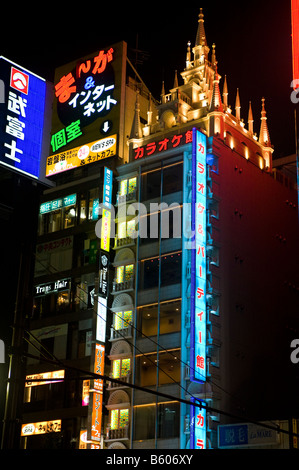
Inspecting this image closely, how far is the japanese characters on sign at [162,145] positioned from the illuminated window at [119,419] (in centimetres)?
1874

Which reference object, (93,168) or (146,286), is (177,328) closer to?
(146,286)

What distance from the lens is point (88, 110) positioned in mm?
59562

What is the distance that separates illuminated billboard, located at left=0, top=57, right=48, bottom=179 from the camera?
37.8 m

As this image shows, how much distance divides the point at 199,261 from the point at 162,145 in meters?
10.5

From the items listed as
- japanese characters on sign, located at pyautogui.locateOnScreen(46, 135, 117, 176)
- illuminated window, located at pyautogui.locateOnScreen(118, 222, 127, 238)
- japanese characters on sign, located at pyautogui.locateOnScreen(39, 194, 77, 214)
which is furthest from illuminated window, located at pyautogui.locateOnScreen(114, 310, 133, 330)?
japanese characters on sign, located at pyautogui.locateOnScreen(46, 135, 117, 176)

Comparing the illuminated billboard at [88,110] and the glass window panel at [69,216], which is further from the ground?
the illuminated billboard at [88,110]

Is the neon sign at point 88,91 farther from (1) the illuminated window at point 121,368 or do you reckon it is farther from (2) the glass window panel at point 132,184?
(1) the illuminated window at point 121,368

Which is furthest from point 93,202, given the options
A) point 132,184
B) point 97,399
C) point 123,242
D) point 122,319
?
point 97,399

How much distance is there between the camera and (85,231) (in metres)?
56.3

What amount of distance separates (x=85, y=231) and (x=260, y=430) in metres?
22.6

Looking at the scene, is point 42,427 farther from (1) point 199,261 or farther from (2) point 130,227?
(1) point 199,261

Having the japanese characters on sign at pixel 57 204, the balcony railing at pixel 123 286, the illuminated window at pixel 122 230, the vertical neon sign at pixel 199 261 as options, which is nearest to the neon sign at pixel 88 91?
the japanese characters on sign at pixel 57 204

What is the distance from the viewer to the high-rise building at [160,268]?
46281mm
